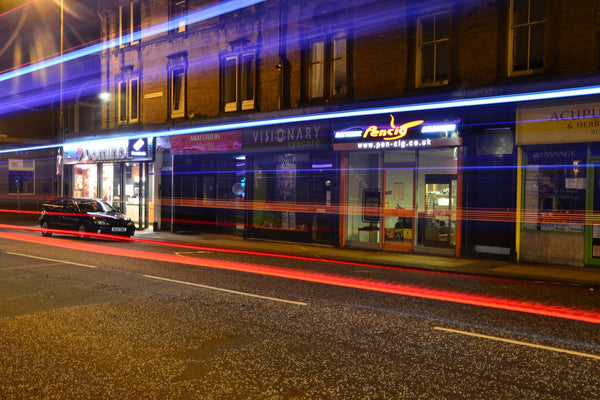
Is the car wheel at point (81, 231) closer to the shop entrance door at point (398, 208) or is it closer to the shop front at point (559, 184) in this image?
the shop entrance door at point (398, 208)

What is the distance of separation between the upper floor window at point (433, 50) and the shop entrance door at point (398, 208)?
3.04m

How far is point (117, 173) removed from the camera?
27.0m

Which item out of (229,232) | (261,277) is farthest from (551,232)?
(229,232)

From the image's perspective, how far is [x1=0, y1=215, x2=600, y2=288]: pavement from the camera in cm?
1183

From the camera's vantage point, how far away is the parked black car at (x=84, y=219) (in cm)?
1894

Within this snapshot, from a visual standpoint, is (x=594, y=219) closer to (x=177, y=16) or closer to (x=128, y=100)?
(x=177, y=16)

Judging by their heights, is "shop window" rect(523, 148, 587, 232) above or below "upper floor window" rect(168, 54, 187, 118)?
below

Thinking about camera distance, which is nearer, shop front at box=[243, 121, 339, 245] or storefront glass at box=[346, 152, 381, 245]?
storefront glass at box=[346, 152, 381, 245]

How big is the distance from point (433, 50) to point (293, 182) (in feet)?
23.5

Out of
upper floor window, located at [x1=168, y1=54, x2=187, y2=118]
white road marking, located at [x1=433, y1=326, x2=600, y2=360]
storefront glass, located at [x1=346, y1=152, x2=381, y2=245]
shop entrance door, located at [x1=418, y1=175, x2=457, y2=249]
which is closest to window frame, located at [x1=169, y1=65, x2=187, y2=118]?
upper floor window, located at [x1=168, y1=54, x2=187, y2=118]

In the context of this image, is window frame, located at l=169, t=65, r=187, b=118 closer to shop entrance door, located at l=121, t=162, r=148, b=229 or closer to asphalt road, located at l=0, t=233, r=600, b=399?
shop entrance door, located at l=121, t=162, r=148, b=229

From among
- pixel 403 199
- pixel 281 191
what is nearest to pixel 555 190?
pixel 403 199

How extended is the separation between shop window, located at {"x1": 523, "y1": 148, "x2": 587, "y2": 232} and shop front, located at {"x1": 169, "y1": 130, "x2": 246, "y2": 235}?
11.4 meters

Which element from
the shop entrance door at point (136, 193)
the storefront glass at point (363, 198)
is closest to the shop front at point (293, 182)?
the storefront glass at point (363, 198)
